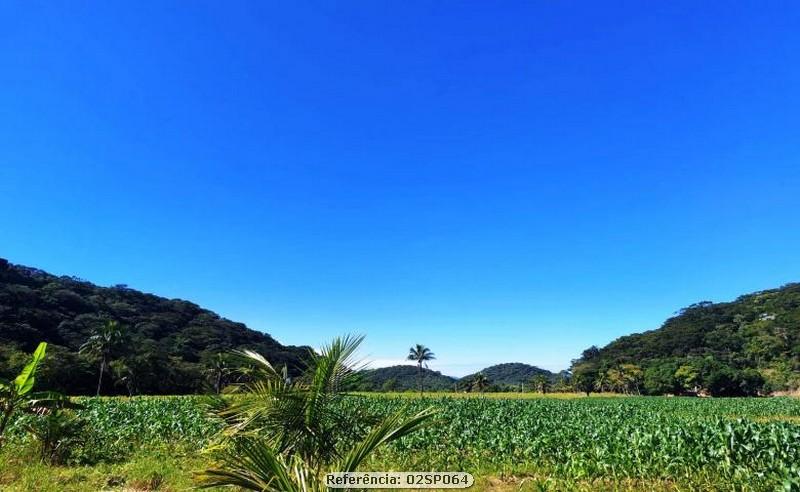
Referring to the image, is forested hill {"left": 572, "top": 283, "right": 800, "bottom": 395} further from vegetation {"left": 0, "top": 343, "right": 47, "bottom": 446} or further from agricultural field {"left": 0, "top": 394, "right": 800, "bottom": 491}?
vegetation {"left": 0, "top": 343, "right": 47, "bottom": 446}

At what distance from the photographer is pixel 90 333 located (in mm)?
61156

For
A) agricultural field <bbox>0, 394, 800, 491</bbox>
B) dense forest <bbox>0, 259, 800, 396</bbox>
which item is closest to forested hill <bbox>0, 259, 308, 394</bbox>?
dense forest <bbox>0, 259, 800, 396</bbox>

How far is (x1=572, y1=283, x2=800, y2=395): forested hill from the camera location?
79.6 metres

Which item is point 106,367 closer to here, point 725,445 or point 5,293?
point 5,293

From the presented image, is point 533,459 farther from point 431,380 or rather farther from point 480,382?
point 431,380

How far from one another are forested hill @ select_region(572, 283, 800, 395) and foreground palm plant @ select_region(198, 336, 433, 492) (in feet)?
317

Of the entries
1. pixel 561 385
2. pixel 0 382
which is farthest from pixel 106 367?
pixel 561 385

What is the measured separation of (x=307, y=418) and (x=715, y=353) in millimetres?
134174

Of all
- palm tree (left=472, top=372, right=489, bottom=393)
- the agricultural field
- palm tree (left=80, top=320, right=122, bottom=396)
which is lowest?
the agricultural field

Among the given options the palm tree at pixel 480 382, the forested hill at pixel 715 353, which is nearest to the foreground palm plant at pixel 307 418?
the palm tree at pixel 480 382

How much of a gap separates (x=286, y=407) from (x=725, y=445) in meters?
10.9

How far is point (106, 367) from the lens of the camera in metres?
54.5

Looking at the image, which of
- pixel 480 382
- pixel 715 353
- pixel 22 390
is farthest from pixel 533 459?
pixel 715 353

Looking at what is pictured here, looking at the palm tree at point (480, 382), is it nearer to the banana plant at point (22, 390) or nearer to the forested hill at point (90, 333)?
the forested hill at point (90, 333)
